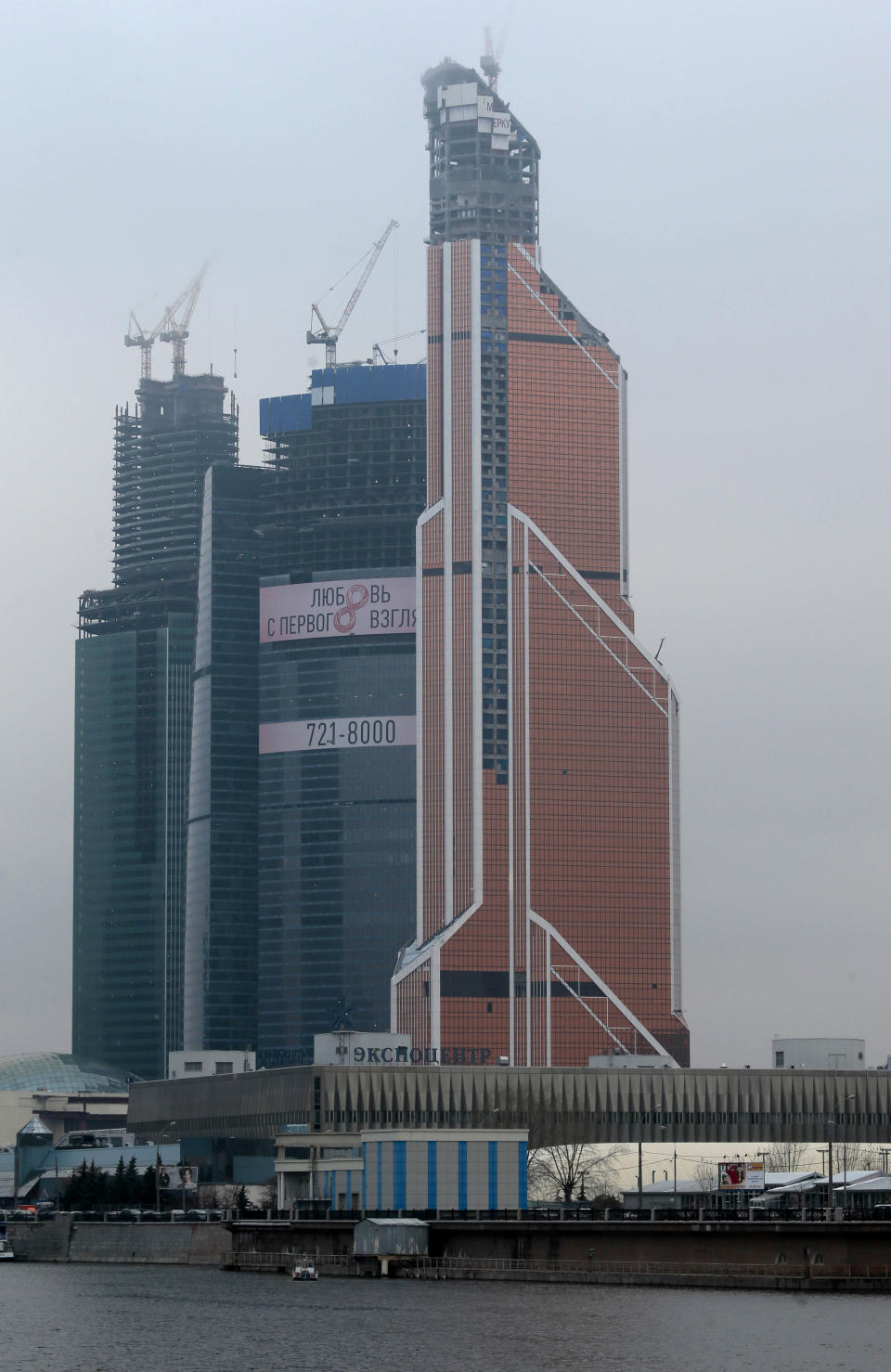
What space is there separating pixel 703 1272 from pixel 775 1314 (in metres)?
21.0

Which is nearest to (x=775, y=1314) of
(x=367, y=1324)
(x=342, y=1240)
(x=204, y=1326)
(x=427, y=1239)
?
(x=367, y=1324)

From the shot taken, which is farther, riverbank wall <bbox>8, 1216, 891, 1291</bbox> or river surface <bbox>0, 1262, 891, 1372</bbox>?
riverbank wall <bbox>8, 1216, 891, 1291</bbox>

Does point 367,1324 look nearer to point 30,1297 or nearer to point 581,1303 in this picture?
point 581,1303

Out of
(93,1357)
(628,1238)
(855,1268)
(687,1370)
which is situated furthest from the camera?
(628,1238)

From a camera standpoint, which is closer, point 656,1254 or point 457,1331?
point 457,1331

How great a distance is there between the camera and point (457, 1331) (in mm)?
139625

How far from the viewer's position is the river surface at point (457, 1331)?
127 m

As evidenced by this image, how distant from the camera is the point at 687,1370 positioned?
398 ft

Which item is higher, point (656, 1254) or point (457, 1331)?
point (656, 1254)

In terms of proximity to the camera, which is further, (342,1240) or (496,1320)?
(342,1240)

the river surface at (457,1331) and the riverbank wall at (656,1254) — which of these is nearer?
the river surface at (457,1331)

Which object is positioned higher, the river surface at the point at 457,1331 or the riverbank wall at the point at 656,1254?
the riverbank wall at the point at 656,1254

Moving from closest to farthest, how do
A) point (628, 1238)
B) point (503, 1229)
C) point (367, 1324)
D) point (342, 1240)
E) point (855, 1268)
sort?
point (367, 1324)
point (855, 1268)
point (628, 1238)
point (503, 1229)
point (342, 1240)

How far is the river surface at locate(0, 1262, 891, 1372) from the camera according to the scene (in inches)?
5002
